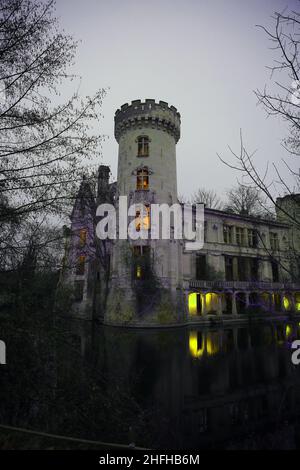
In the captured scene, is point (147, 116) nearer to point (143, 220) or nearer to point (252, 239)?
point (143, 220)

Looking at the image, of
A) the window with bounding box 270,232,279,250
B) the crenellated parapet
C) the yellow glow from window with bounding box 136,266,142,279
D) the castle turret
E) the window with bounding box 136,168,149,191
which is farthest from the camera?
the window with bounding box 270,232,279,250

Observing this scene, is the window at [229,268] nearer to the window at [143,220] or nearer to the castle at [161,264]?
the castle at [161,264]

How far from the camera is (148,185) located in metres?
24.9

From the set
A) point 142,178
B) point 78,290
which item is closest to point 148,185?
point 142,178

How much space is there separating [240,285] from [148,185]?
1419 centimetres

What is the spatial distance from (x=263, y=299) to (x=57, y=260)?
29707 mm

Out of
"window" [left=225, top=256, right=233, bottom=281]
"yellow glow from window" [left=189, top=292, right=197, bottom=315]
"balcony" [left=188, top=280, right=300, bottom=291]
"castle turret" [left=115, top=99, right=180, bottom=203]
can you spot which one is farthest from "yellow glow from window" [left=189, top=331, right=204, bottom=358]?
"castle turret" [left=115, top=99, right=180, bottom=203]

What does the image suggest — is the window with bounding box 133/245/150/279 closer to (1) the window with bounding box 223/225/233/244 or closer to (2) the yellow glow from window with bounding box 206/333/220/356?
(2) the yellow glow from window with bounding box 206/333/220/356

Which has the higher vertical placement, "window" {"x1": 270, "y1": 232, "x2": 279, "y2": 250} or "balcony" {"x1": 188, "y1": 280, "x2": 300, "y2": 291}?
"window" {"x1": 270, "y1": 232, "x2": 279, "y2": 250}

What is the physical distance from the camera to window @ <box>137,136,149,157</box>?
2558 cm

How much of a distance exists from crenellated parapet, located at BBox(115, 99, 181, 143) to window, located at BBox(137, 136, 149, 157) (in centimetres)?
120

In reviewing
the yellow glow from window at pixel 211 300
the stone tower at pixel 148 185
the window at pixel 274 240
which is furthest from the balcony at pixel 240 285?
the window at pixel 274 240

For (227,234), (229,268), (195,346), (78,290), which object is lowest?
(195,346)
